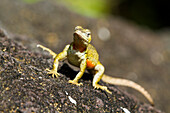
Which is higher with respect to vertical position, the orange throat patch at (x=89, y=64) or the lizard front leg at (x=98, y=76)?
the orange throat patch at (x=89, y=64)

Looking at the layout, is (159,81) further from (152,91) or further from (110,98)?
(110,98)

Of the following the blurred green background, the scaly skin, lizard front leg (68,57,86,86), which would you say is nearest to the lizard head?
the scaly skin

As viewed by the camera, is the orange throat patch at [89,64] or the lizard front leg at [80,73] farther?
the orange throat patch at [89,64]

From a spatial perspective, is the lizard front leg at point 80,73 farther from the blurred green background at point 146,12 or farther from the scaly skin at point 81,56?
the blurred green background at point 146,12

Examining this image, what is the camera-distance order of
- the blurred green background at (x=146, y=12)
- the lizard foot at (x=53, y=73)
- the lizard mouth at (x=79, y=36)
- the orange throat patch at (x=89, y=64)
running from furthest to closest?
the blurred green background at (x=146, y=12), the orange throat patch at (x=89, y=64), the lizard foot at (x=53, y=73), the lizard mouth at (x=79, y=36)

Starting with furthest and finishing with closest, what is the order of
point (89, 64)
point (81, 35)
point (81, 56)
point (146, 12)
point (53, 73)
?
point (146, 12) < point (89, 64) < point (81, 56) < point (53, 73) < point (81, 35)

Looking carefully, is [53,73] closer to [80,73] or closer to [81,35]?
[80,73]

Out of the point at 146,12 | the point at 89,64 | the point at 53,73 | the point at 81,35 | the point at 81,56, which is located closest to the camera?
the point at 81,35

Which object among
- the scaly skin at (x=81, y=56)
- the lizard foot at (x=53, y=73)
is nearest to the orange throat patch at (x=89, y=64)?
the scaly skin at (x=81, y=56)

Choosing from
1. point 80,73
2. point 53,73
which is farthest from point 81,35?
point 53,73

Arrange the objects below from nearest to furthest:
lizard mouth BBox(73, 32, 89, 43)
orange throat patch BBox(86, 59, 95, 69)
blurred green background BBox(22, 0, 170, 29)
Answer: lizard mouth BBox(73, 32, 89, 43) → orange throat patch BBox(86, 59, 95, 69) → blurred green background BBox(22, 0, 170, 29)

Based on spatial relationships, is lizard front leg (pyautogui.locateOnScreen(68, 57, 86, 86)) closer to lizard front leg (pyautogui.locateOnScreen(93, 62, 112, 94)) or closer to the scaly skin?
the scaly skin
